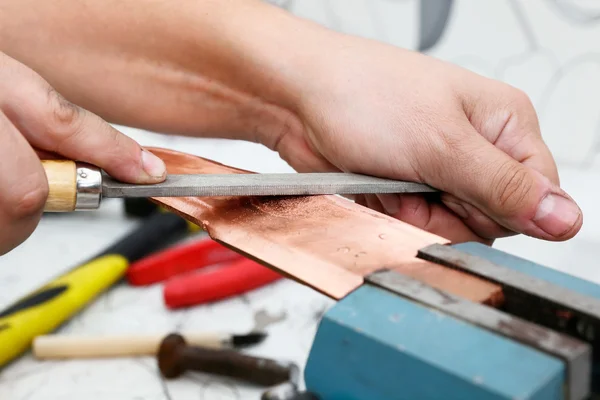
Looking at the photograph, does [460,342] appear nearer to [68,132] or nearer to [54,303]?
[68,132]

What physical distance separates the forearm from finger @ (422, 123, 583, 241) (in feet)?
0.72

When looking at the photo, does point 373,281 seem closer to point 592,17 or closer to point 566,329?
point 566,329

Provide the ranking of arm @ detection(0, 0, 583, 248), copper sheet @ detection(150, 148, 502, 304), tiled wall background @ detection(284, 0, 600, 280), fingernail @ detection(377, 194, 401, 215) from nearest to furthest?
copper sheet @ detection(150, 148, 502, 304) → arm @ detection(0, 0, 583, 248) → fingernail @ detection(377, 194, 401, 215) → tiled wall background @ detection(284, 0, 600, 280)

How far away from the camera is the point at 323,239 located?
1.76ft

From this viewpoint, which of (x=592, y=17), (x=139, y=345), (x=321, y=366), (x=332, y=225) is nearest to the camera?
(x=321, y=366)

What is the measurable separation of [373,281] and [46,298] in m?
0.56

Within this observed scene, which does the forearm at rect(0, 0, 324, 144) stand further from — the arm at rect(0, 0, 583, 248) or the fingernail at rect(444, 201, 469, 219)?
the fingernail at rect(444, 201, 469, 219)

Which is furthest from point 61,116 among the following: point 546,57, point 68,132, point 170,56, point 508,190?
point 546,57

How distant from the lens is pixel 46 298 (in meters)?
0.85

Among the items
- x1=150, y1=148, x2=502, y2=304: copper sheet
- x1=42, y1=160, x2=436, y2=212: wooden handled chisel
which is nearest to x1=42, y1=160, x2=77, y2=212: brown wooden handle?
x1=42, y1=160, x2=436, y2=212: wooden handled chisel

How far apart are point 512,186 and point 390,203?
0.60 feet

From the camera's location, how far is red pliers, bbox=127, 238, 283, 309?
90 cm

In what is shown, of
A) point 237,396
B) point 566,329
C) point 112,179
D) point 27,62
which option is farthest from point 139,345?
point 566,329

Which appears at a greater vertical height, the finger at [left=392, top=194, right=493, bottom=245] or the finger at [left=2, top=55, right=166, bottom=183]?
the finger at [left=2, top=55, right=166, bottom=183]
